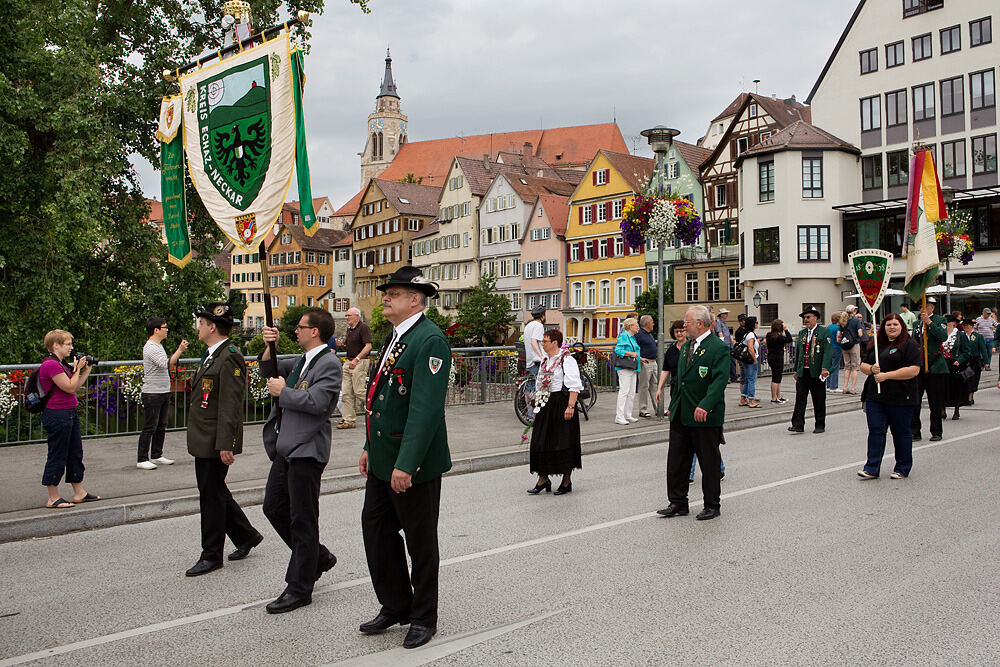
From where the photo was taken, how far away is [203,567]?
6121 millimetres

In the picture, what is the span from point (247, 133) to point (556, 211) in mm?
59742

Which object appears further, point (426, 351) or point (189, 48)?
point (189, 48)

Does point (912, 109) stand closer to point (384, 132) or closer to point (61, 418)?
point (61, 418)

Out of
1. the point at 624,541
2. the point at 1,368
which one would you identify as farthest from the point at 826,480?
the point at 1,368

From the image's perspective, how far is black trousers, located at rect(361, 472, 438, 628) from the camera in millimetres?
4637

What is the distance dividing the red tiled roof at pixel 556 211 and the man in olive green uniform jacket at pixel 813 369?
50816 mm

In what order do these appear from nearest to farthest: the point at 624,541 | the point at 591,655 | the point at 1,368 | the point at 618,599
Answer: the point at 591,655, the point at 618,599, the point at 624,541, the point at 1,368

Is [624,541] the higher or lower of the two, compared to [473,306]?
lower

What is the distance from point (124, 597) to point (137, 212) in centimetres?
1766

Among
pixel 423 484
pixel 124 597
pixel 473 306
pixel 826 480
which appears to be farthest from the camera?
pixel 473 306

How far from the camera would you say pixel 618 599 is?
529 cm

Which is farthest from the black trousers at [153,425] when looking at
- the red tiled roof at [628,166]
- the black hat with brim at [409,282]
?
the red tiled roof at [628,166]

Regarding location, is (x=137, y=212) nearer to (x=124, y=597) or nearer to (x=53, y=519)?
(x=53, y=519)

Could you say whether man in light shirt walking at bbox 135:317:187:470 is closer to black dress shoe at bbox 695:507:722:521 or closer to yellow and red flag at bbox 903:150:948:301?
black dress shoe at bbox 695:507:722:521
